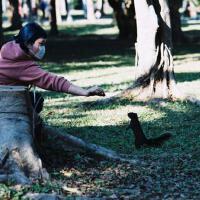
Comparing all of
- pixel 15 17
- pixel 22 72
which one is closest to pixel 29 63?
pixel 22 72

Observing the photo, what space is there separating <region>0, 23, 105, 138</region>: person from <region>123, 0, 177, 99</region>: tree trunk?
6.35m

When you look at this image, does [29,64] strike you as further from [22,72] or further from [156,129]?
[156,129]

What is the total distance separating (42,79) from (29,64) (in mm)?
226

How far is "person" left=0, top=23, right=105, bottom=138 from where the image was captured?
6520 millimetres

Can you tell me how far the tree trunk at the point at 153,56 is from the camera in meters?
12.9

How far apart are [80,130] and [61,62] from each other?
13051 mm

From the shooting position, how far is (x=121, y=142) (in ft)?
31.3

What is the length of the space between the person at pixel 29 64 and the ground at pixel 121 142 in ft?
3.14

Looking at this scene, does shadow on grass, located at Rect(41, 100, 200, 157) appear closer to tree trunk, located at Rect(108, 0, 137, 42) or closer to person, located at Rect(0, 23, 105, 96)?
person, located at Rect(0, 23, 105, 96)

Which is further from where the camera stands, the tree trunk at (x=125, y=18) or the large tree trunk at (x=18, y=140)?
the tree trunk at (x=125, y=18)

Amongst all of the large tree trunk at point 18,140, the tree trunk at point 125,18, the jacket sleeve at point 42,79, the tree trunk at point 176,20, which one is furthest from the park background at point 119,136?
the tree trunk at point 125,18

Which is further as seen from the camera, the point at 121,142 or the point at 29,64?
the point at 121,142

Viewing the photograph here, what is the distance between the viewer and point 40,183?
6.50m

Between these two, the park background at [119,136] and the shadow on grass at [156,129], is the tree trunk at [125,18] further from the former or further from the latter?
the shadow on grass at [156,129]
